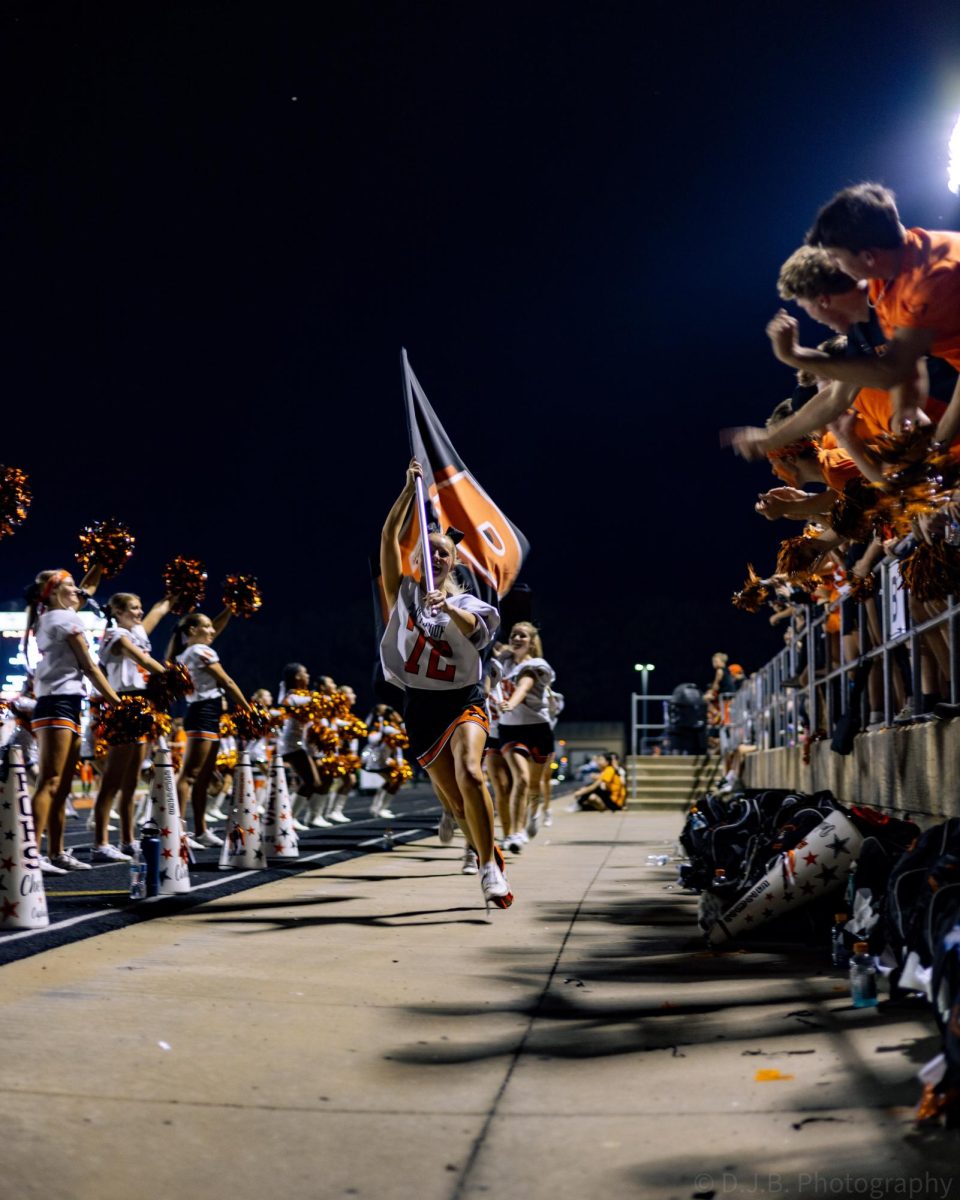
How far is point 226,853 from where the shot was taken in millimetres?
9625

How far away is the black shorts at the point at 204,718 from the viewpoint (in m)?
11.9

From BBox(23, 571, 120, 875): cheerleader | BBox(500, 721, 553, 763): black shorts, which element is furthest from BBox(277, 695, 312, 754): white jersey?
BBox(23, 571, 120, 875): cheerleader

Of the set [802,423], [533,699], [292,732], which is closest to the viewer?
[802,423]

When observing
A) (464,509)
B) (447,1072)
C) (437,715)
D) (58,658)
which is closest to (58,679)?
(58,658)

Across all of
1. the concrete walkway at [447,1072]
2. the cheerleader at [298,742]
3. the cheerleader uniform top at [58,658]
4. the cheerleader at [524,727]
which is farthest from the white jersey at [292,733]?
the concrete walkway at [447,1072]

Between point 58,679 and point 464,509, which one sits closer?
point 58,679

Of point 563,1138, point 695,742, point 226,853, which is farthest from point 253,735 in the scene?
point 695,742

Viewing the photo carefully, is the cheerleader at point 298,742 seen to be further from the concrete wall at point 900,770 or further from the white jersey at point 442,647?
the white jersey at point 442,647

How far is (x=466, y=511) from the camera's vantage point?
436 inches

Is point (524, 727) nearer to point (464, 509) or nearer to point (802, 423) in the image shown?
point (464, 509)

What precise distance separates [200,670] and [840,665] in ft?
19.5

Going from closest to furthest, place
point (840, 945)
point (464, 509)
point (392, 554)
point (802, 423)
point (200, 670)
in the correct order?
point (840, 945) < point (802, 423) < point (392, 554) < point (464, 509) < point (200, 670)

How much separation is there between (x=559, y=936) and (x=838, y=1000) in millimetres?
2057

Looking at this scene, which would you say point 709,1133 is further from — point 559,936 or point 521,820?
point 521,820
